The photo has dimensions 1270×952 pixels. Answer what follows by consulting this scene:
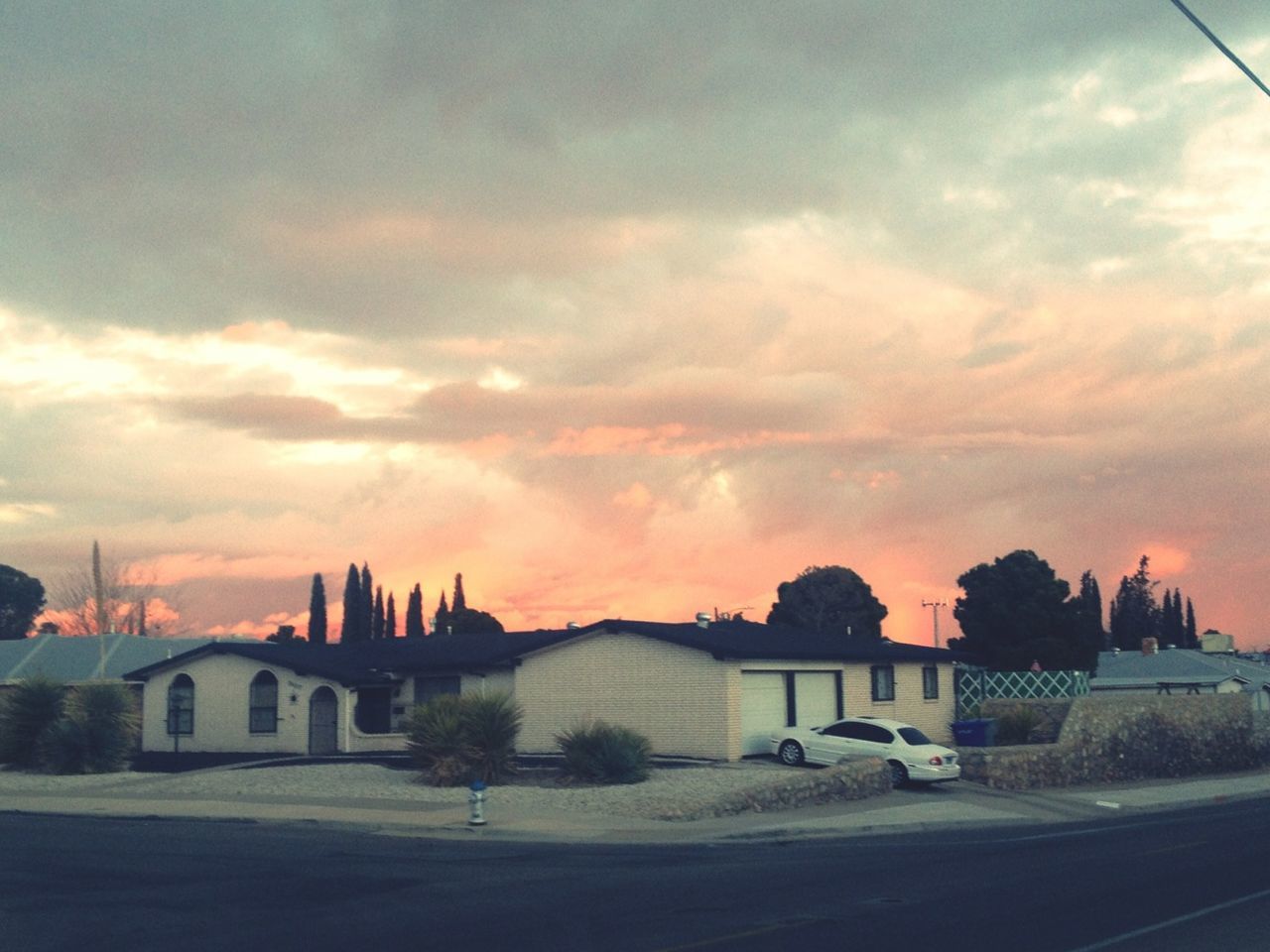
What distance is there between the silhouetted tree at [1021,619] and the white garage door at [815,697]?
1479 inches

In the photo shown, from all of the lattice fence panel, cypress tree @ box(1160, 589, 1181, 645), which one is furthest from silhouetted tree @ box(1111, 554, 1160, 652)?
the lattice fence panel

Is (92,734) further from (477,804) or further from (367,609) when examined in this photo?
(367,609)

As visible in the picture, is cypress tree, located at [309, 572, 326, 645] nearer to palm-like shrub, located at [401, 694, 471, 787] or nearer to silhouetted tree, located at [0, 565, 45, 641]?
silhouetted tree, located at [0, 565, 45, 641]

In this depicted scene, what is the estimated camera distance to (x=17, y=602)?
112 meters

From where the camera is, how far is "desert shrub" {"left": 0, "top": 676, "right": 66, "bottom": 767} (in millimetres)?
40156

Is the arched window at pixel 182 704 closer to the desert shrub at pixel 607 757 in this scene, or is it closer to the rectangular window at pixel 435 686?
the rectangular window at pixel 435 686

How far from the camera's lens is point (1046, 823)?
29.1 metres

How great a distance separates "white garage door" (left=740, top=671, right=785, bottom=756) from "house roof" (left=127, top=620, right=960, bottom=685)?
86cm

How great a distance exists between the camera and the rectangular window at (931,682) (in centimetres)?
4916

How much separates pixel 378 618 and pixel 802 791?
67.5m

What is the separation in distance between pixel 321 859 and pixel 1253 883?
13230 millimetres

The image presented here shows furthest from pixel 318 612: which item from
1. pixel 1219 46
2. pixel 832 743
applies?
pixel 1219 46

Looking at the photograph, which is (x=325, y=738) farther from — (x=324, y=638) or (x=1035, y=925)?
(x=324, y=638)

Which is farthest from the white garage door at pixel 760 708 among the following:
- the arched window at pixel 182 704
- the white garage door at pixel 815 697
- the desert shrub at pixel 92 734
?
the arched window at pixel 182 704
